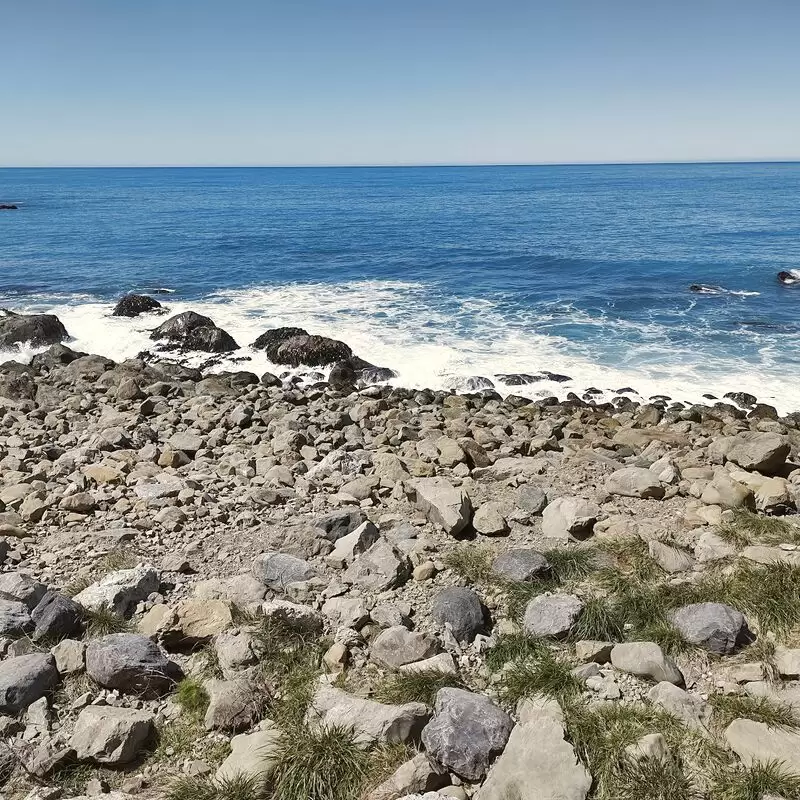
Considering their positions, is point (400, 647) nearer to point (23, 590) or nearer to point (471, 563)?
point (471, 563)

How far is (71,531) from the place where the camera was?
357 inches

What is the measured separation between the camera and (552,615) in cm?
650

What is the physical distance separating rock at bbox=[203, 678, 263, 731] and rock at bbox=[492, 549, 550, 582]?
312cm

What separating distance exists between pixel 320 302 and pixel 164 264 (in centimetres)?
1539

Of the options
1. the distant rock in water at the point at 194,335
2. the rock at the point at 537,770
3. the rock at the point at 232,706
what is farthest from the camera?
the distant rock in water at the point at 194,335

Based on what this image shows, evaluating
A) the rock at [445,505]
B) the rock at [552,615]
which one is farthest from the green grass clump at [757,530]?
the rock at [445,505]

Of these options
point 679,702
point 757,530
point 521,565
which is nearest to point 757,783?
point 679,702

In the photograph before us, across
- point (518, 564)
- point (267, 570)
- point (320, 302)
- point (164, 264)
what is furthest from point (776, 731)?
point (164, 264)

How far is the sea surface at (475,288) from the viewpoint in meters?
21.8

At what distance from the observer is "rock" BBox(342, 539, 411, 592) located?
24.3ft

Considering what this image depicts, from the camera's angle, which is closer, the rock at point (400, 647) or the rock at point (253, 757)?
the rock at point (253, 757)

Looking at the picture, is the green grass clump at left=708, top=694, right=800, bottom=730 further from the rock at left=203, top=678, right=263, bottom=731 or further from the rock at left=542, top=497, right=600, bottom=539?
the rock at left=203, top=678, right=263, bottom=731

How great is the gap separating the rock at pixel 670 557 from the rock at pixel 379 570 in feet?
9.73

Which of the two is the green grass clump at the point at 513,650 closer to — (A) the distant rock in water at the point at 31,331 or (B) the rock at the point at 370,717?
(B) the rock at the point at 370,717
